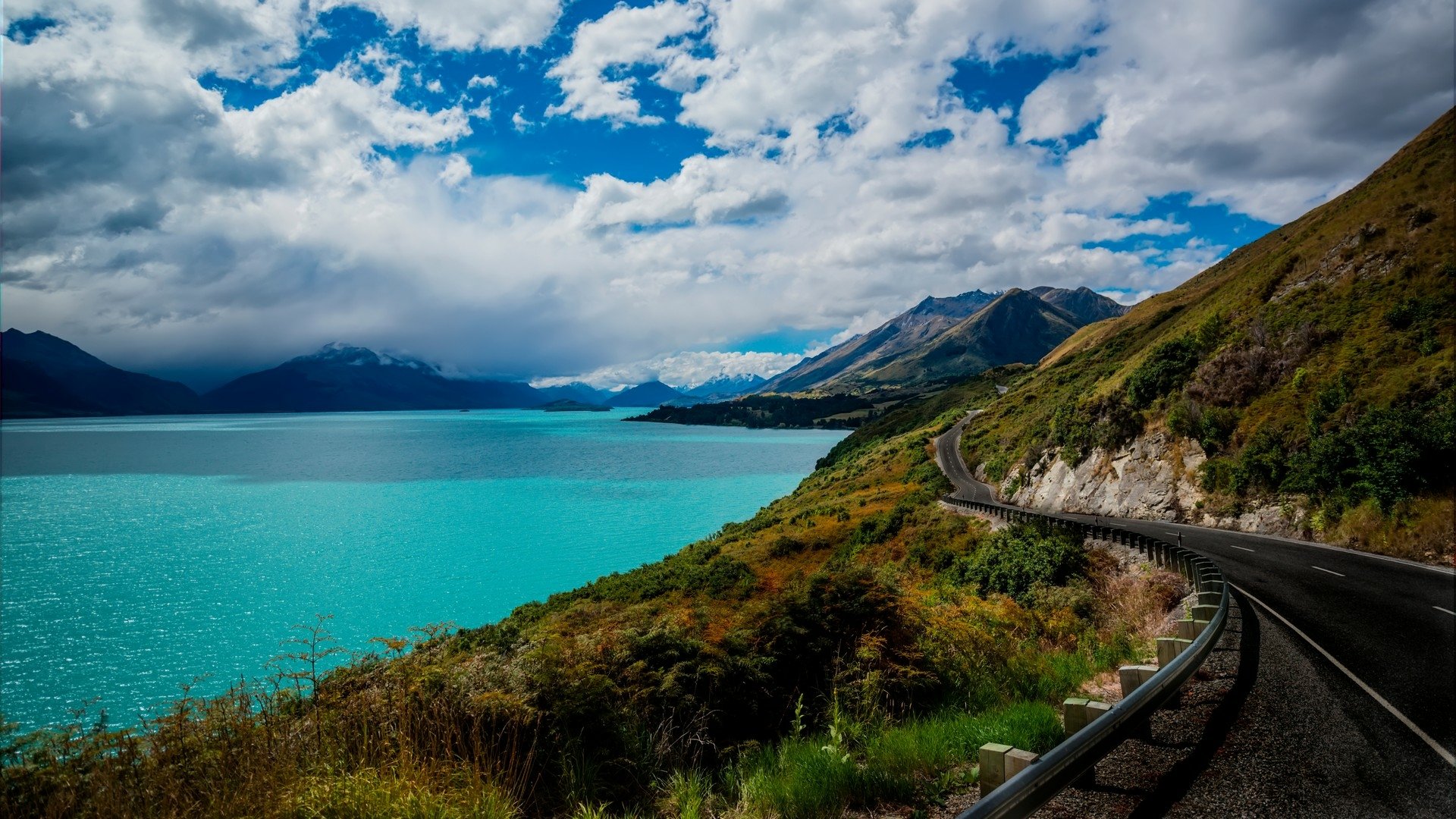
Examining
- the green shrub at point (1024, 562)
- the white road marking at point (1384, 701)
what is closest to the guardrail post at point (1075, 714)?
the white road marking at point (1384, 701)

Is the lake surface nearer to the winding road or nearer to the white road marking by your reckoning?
the winding road

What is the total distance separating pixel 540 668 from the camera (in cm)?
873

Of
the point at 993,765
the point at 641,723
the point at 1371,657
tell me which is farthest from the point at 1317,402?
the point at 993,765

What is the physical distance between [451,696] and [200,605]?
177 feet

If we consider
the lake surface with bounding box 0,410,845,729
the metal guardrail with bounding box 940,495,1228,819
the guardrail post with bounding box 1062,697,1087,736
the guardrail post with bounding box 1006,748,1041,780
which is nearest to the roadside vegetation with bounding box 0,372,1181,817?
the guardrail post with bounding box 1062,697,1087,736

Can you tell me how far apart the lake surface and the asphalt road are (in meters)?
20.7

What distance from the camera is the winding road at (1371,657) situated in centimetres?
582

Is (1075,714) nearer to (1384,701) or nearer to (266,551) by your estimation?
(1384,701)

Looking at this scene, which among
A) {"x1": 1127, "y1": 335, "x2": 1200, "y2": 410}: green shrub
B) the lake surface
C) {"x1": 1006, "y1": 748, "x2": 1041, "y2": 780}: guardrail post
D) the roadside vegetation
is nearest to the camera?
{"x1": 1006, "y1": 748, "x2": 1041, "y2": 780}: guardrail post

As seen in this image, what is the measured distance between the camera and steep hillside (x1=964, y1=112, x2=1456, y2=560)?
78.9 ft

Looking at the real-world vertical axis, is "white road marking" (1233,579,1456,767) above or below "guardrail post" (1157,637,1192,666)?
below

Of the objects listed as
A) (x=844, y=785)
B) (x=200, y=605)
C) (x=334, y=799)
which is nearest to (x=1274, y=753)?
(x=844, y=785)

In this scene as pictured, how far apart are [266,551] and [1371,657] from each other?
77298mm

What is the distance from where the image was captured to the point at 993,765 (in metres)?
4.26
